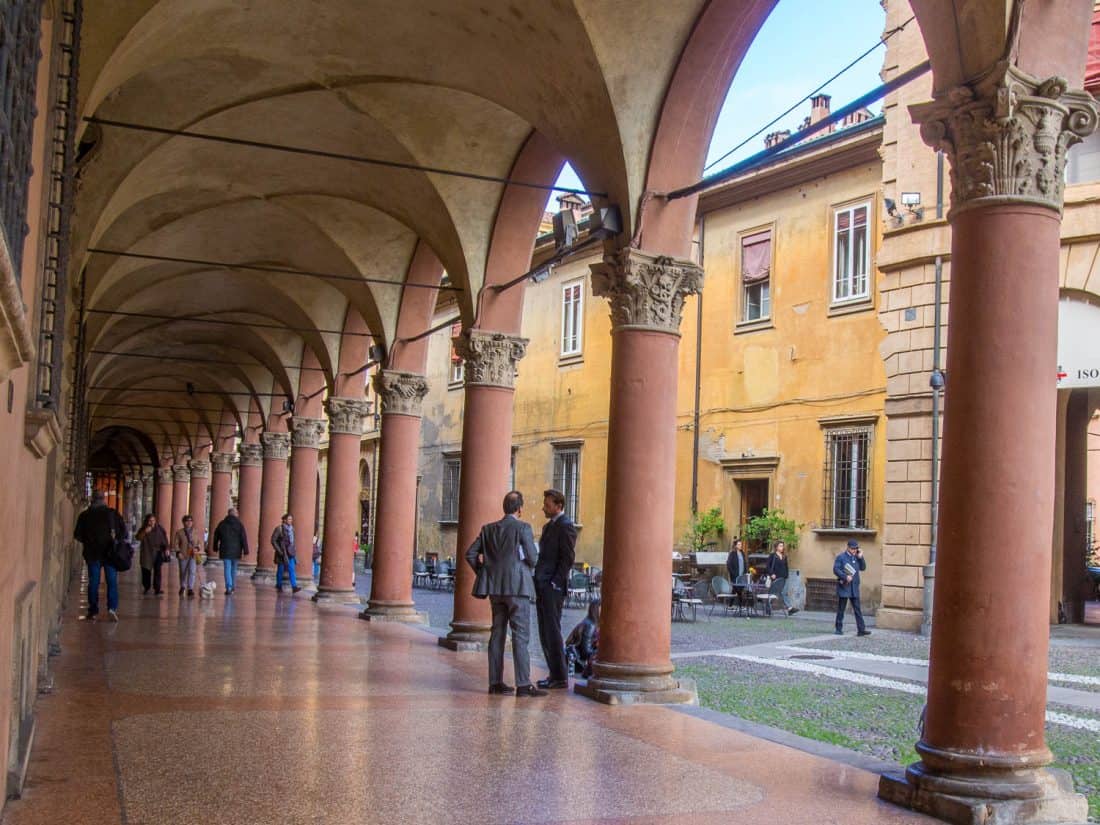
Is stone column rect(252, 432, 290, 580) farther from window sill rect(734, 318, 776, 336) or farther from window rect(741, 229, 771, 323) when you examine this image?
window rect(741, 229, 771, 323)

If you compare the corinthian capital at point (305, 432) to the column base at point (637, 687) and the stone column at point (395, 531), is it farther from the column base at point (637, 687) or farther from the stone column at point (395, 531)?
the column base at point (637, 687)

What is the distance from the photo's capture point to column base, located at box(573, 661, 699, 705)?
7.96 meters

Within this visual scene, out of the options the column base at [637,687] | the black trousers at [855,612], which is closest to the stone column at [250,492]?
the black trousers at [855,612]

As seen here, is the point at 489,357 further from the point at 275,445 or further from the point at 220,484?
the point at 220,484

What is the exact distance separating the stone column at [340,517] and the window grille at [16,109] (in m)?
14.1

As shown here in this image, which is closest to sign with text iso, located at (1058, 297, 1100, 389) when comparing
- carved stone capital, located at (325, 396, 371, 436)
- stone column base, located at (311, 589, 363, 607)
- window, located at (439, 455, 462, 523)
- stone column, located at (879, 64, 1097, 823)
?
carved stone capital, located at (325, 396, 371, 436)

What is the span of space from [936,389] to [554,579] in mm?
8804

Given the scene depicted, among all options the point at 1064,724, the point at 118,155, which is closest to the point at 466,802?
the point at 1064,724

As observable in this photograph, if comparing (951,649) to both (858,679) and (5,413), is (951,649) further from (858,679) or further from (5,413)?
(858,679)

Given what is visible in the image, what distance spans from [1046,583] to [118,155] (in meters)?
9.67

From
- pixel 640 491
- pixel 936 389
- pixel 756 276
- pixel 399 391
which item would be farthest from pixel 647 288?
pixel 756 276

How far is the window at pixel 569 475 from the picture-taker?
25609mm

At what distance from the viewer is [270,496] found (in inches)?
973

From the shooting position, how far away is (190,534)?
59.5ft
